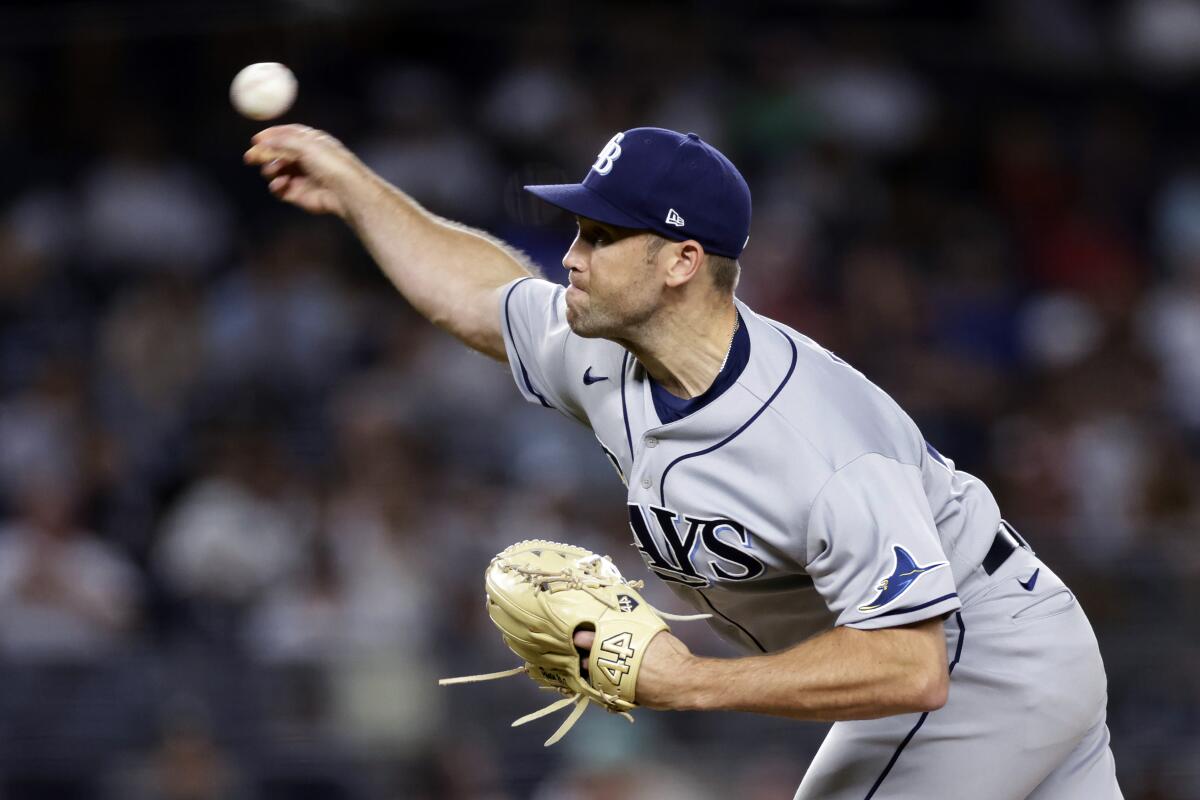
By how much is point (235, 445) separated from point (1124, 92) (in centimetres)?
563

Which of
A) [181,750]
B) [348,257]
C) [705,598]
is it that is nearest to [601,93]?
[348,257]

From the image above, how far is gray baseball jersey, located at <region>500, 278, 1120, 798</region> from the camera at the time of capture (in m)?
2.71

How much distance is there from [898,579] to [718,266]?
677 millimetres

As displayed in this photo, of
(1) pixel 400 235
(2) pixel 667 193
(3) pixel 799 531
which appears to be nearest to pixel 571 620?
(3) pixel 799 531

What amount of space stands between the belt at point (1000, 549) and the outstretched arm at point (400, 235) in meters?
1.11

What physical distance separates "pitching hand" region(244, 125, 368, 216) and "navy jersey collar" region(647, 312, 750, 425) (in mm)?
970

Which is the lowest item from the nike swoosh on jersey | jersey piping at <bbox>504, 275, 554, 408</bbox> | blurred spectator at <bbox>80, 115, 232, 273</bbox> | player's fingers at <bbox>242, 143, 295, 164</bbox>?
blurred spectator at <bbox>80, 115, 232, 273</bbox>

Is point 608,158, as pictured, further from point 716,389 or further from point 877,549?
point 877,549

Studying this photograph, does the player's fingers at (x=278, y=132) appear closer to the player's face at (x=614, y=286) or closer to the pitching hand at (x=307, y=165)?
the pitching hand at (x=307, y=165)

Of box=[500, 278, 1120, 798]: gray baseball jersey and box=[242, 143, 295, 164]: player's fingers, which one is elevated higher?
box=[242, 143, 295, 164]: player's fingers

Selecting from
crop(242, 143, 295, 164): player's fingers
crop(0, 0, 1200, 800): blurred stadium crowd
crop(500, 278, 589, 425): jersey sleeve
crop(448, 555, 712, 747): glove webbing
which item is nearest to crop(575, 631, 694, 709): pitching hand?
crop(448, 555, 712, 747): glove webbing

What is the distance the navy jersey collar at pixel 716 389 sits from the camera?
2926mm

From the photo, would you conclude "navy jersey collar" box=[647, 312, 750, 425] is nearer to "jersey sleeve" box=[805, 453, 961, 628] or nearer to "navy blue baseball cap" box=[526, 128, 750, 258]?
"navy blue baseball cap" box=[526, 128, 750, 258]

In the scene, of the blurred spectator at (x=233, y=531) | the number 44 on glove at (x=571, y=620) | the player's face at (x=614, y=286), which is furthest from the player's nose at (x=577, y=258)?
the blurred spectator at (x=233, y=531)
